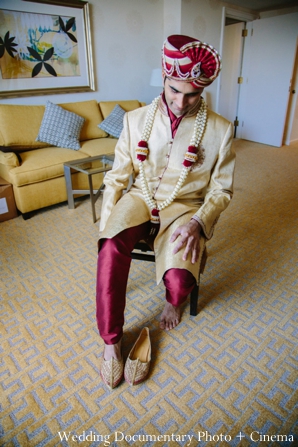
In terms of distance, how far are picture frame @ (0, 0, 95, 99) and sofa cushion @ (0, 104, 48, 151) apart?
0.31 m

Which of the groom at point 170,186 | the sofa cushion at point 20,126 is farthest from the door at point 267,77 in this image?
the groom at point 170,186

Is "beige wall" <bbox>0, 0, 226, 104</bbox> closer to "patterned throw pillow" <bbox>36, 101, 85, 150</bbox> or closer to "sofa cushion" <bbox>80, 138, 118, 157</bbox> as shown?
"patterned throw pillow" <bbox>36, 101, 85, 150</bbox>

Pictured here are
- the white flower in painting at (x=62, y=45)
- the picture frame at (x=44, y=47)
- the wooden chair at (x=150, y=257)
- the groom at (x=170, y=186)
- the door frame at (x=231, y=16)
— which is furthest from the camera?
the door frame at (x=231, y=16)

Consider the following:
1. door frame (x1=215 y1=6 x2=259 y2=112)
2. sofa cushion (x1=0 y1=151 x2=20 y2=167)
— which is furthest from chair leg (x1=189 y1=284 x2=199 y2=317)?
door frame (x1=215 y1=6 x2=259 y2=112)

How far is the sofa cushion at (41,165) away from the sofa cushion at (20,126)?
0.32ft

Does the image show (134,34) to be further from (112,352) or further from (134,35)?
(112,352)

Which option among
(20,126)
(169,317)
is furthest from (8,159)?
(169,317)

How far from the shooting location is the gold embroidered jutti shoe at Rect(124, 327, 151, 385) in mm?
1229

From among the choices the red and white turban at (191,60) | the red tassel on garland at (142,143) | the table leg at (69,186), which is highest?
the red and white turban at (191,60)

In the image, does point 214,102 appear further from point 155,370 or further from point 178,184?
point 155,370

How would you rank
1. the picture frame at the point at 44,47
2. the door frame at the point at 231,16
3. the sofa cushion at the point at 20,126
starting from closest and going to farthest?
the sofa cushion at the point at 20,126
the picture frame at the point at 44,47
the door frame at the point at 231,16

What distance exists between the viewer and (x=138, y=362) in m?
1.24

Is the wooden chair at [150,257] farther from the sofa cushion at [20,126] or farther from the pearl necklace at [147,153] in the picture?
the sofa cushion at [20,126]

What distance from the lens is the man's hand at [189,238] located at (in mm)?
1275
